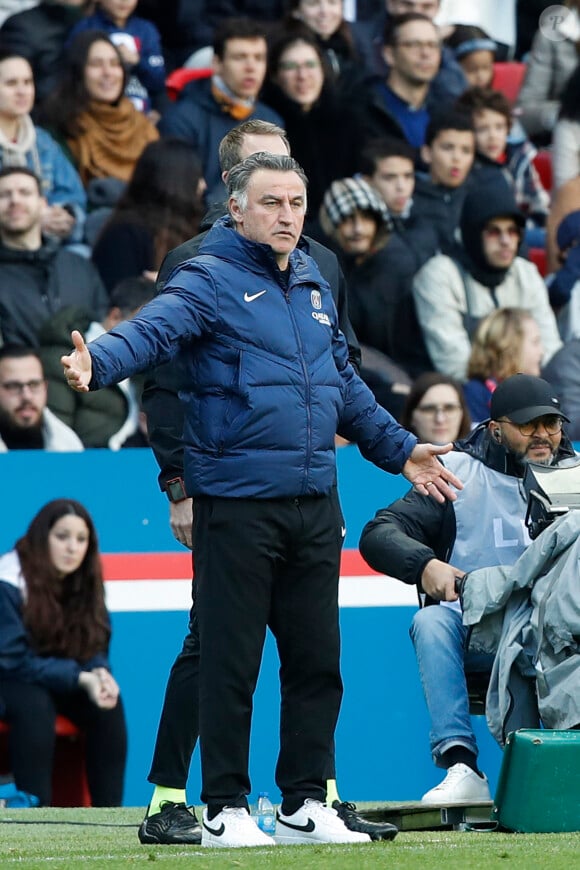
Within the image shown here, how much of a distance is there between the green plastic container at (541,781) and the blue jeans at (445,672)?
75cm

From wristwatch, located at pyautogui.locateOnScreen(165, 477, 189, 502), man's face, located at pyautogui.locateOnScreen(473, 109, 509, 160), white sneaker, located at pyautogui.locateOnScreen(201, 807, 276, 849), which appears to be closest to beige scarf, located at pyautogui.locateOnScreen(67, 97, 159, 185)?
man's face, located at pyautogui.locateOnScreen(473, 109, 509, 160)

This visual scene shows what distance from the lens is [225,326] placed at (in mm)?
4844

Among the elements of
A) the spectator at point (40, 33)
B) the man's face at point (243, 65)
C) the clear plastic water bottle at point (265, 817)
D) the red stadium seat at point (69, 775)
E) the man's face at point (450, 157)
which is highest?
the spectator at point (40, 33)

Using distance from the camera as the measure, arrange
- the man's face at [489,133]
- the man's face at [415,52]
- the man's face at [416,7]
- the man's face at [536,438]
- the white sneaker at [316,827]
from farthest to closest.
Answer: the man's face at [416,7]
the man's face at [415,52]
the man's face at [489,133]
the man's face at [536,438]
the white sneaker at [316,827]

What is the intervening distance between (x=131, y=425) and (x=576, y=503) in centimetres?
345

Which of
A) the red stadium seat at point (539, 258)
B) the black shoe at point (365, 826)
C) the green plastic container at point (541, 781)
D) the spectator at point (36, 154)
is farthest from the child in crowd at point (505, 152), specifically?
the black shoe at point (365, 826)

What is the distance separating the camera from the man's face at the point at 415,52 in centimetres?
1159

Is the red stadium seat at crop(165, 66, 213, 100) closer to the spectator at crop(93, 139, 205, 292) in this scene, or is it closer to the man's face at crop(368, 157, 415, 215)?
the man's face at crop(368, 157, 415, 215)

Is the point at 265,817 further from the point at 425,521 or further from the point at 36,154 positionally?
the point at 36,154

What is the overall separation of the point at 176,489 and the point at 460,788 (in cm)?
137

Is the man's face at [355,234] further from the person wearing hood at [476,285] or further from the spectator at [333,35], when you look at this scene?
the spectator at [333,35]

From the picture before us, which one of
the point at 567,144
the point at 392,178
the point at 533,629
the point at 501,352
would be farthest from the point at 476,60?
the point at 533,629

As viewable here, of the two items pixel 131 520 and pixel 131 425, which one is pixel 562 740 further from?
pixel 131 425

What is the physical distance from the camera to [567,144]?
1198 centimetres
